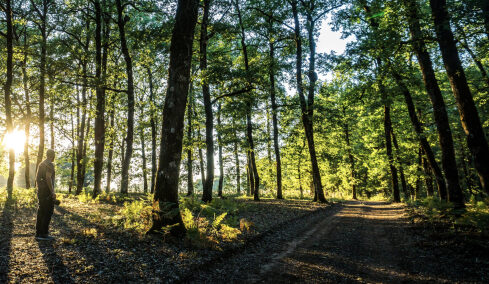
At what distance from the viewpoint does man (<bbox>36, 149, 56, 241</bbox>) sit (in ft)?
20.9

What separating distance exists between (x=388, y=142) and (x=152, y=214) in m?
20.6

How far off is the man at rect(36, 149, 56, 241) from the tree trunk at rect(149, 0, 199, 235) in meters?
2.72

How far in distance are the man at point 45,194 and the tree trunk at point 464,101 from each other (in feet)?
40.9

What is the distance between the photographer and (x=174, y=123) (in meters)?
6.98

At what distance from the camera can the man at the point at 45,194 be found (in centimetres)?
637

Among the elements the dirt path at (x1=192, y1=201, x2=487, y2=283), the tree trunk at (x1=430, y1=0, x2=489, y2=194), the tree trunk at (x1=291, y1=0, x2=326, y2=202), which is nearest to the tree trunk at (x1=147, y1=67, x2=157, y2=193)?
the tree trunk at (x1=291, y1=0, x2=326, y2=202)

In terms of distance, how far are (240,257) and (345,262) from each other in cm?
253

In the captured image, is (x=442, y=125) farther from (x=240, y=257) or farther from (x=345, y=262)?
(x=240, y=257)

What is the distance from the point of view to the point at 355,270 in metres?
5.17

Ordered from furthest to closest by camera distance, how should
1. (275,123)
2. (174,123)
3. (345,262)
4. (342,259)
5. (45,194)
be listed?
(275,123) → (174,123) → (45,194) → (342,259) → (345,262)

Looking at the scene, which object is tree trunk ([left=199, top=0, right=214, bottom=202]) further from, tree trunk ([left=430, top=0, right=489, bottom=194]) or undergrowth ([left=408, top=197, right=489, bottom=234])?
tree trunk ([left=430, top=0, right=489, bottom=194])

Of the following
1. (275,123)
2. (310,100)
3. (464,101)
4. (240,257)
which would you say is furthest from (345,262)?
(275,123)

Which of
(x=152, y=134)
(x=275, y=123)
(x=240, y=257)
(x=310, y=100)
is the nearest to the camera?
(x=240, y=257)

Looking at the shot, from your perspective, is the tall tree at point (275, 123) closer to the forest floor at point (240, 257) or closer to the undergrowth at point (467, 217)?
the undergrowth at point (467, 217)
